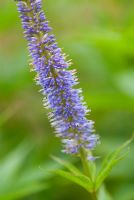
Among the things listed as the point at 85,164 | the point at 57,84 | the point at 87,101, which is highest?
the point at 57,84

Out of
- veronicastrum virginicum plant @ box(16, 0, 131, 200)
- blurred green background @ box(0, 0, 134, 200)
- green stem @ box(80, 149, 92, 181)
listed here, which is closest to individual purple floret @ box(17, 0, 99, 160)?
veronicastrum virginicum plant @ box(16, 0, 131, 200)

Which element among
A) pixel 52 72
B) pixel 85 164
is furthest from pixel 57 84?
pixel 85 164

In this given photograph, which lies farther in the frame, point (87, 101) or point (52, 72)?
point (87, 101)

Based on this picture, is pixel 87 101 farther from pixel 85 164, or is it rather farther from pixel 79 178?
pixel 79 178

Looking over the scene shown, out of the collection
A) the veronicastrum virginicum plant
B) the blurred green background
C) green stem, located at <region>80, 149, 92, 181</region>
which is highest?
the veronicastrum virginicum plant

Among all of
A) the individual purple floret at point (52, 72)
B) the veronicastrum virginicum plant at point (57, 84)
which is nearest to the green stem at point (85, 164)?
the veronicastrum virginicum plant at point (57, 84)

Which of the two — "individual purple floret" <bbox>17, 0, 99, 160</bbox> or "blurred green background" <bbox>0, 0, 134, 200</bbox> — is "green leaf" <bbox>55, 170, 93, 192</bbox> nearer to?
"individual purple floret" <bbox>17, 0, 99, 160</bbox>

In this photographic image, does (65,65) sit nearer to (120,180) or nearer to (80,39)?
(120,180)
